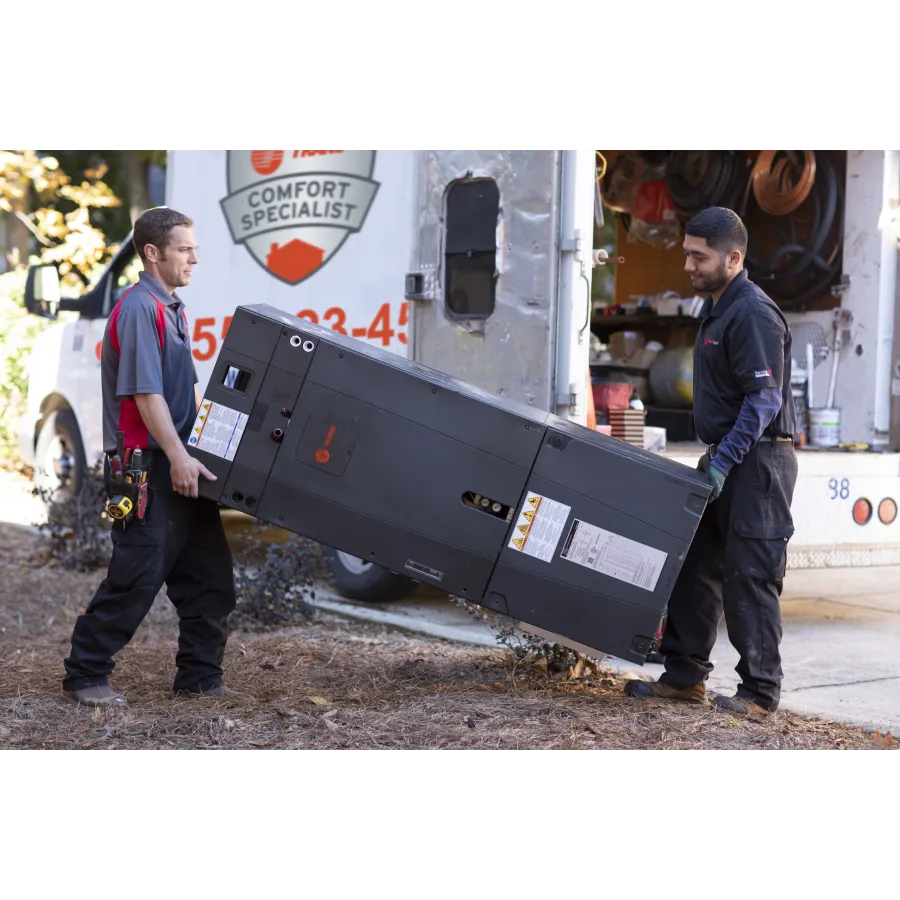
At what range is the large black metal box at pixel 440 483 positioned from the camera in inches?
160

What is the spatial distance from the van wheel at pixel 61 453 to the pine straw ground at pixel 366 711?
317 cm

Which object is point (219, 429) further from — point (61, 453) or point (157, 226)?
point (61, 453)

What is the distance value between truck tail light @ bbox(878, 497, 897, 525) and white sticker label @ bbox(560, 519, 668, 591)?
8.68ft

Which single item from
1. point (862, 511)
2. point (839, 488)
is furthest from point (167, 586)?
point (862, 511)

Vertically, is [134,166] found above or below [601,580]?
above

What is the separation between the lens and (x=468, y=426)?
4055 millimetres

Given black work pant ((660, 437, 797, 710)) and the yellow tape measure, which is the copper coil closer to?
black work pant ((660, 437, 797, 710))

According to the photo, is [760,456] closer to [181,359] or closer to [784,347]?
[784,347]

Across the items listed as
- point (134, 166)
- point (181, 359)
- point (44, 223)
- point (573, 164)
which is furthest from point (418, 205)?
point (134, 166)

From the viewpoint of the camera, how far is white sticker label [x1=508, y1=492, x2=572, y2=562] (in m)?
4.07

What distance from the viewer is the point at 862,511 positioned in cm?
620

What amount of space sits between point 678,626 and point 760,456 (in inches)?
28.7

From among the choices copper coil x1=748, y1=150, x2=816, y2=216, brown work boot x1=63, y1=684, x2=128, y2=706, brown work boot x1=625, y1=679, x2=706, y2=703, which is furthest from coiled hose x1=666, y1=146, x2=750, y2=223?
brown work boot x1=63, y1=684, x2=128, y2=706

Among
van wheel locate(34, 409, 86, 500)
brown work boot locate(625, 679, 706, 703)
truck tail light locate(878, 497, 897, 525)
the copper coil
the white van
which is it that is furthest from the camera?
van wheel locate(34, 409, 86, 500)
